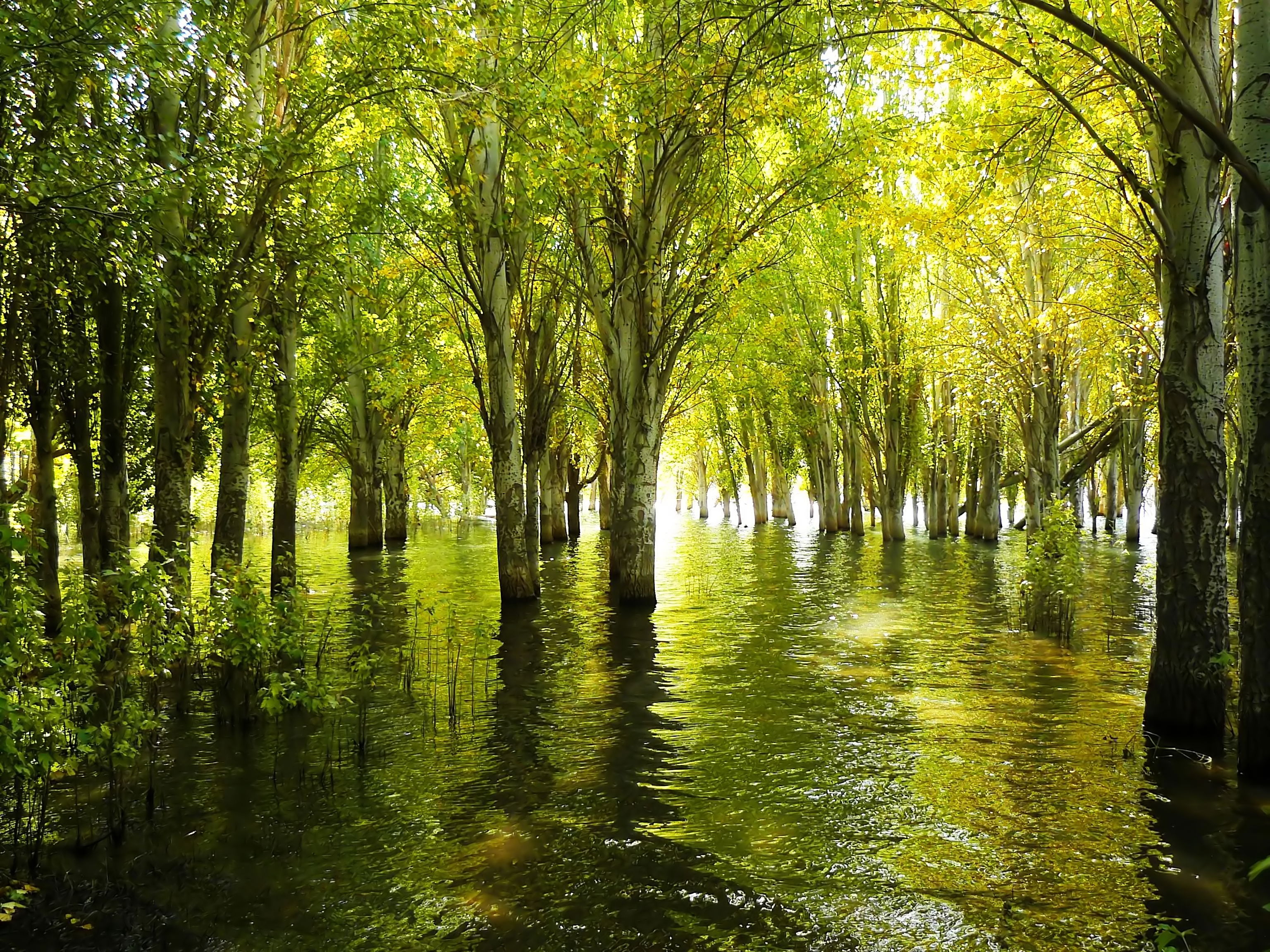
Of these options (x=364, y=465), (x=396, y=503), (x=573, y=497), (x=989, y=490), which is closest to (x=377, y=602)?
(x=364, y=465)

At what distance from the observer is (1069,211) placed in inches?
513

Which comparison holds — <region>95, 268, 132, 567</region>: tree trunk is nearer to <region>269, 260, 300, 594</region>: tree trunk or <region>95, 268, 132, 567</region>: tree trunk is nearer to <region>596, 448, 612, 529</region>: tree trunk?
<region>269, 260, 300, 594</region>: tree trunk

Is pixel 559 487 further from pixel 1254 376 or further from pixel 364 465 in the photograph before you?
pixel 1254 376

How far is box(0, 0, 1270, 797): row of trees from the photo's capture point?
5.81 m

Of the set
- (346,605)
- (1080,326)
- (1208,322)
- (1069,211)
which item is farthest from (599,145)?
(1080,326)

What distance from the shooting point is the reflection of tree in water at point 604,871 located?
3.89m

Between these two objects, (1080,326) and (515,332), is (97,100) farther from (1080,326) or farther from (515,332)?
(1080,326)

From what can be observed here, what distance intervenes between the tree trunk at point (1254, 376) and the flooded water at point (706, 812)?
92cm

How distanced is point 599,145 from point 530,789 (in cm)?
592

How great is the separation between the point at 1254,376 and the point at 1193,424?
126 cm

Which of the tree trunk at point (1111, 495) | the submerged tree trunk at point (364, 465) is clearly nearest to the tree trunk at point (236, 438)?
the submerged tree trunk at point (364, 465)

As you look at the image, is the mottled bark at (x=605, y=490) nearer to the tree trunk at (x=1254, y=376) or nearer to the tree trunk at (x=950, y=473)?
the tree trunk at (x=950, y=473)

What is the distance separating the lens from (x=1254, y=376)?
505 centimetres

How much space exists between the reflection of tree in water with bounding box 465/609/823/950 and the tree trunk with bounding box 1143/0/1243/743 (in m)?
4.18
